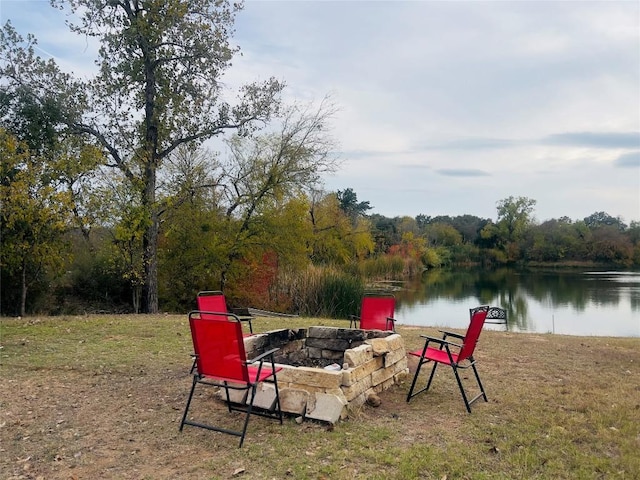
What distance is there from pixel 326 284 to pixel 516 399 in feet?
32.9

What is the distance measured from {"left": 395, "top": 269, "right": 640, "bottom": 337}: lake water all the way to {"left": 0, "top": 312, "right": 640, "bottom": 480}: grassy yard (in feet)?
28.5

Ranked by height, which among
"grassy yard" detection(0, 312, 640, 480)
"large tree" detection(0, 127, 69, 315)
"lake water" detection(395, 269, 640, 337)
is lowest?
"lake water" detection(395, 269, 640, 337)

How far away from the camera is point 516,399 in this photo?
14.3 ft

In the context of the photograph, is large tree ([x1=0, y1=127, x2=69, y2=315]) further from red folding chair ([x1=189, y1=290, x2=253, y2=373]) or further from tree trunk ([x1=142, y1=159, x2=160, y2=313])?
red folding chair ([x1=189, y1=290, x2=253, y2=373])

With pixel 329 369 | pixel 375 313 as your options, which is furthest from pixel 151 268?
pixel 329 369

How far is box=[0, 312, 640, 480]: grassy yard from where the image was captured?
3004 mm

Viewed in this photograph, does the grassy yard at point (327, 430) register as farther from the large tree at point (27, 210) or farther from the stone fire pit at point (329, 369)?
the large tree at point (27, 210)

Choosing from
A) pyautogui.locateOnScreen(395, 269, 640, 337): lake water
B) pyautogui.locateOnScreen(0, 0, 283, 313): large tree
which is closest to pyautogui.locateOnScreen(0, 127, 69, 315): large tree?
pyautogui.locateOnScreen(0, 0, 283, 313): large tree

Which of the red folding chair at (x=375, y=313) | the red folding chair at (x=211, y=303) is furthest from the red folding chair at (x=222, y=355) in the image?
the red folding chair at (x=375, y=313)

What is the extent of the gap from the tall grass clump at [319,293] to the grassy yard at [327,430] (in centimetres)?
820

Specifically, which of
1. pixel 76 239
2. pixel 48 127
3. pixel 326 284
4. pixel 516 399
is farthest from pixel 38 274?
pixel 516 399

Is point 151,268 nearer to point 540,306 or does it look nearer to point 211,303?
point 211,303

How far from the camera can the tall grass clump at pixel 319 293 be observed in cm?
1400

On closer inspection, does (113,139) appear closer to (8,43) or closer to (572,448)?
(8,43)
